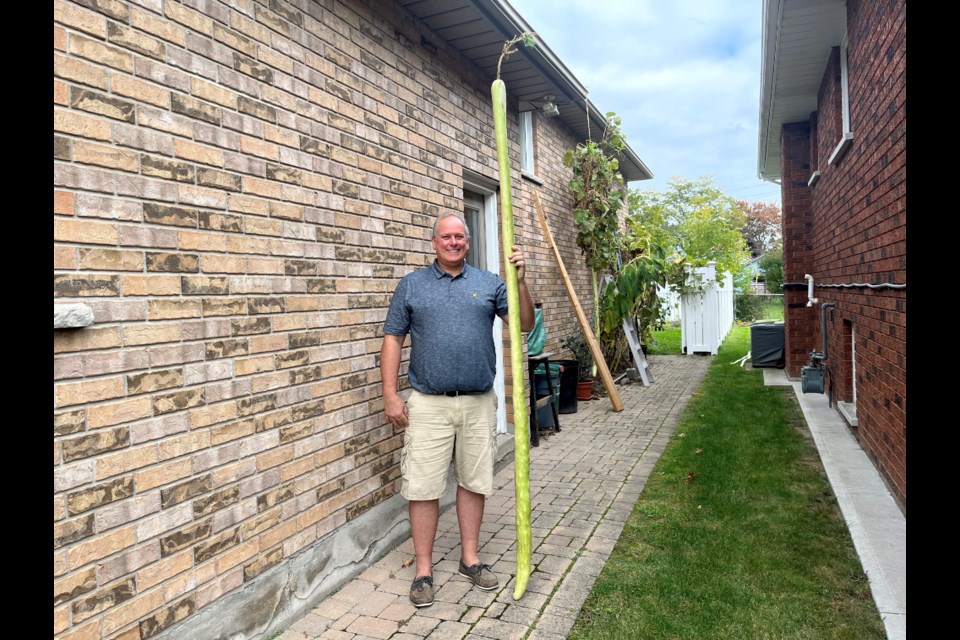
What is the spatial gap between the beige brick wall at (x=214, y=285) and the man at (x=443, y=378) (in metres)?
0.40

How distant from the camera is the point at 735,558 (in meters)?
3.51

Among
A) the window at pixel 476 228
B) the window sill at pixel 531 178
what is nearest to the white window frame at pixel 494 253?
the window at pixel 476 228

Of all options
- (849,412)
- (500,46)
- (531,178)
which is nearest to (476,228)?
(500,46)

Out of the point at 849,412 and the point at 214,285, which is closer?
the point at 214,285

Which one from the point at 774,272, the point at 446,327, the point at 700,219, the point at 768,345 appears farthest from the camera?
the point at 774,272

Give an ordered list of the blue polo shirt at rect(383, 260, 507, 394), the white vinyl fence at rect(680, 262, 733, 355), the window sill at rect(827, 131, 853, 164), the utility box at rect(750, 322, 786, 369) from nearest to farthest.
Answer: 1. the blue polo shirt at rect(383, 260, 507, 394)
2. the window sill at rect(827, 131, 853, 164)
3. the utility box at rect(750, 322, 786, 369)
4. the white vinyl fence at rect(680, 262, 733, 355)

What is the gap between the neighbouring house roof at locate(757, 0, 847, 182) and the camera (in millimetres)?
5703

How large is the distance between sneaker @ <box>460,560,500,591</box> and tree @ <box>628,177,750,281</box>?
24.5 m

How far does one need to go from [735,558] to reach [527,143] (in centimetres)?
627

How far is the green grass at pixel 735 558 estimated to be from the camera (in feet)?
9.30

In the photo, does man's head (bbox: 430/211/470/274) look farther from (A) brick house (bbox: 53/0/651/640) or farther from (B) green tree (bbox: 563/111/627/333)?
(B) green tree (bbox: 563/111/627/333)

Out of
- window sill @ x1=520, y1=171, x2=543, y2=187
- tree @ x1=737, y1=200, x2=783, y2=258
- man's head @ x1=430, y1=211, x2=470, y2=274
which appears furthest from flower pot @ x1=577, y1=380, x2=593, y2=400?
tree @ x1=737, y1=200, x2=783, y2=258

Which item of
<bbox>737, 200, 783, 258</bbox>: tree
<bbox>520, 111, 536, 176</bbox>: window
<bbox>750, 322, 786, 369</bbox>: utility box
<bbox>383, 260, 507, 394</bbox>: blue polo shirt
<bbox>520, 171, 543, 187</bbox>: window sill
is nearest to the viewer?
<bbox>383, 260, 507, 394</bbox>: blue polo shirt

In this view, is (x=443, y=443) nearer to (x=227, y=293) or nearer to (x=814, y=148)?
(x=227, y=293)
